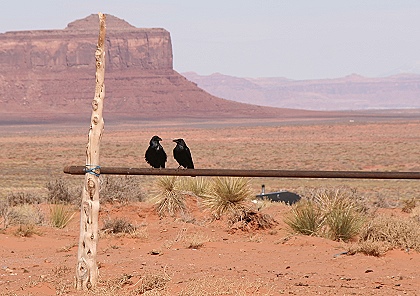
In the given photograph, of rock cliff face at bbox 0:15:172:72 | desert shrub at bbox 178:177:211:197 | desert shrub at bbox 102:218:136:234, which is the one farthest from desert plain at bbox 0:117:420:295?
rock cliff face at bbox 0:15:172:72

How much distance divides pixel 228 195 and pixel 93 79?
160 m

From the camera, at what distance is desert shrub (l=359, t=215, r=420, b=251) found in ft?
37.8

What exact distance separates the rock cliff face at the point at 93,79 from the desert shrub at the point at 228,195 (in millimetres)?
138549

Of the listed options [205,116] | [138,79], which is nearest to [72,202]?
[205,116]

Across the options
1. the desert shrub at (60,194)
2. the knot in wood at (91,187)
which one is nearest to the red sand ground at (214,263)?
the knot in wood at (91,187)

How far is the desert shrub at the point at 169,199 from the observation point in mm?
15703

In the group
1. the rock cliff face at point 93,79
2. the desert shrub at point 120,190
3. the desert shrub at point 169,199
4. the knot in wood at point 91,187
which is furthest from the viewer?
the rock cliff face at point 93,79

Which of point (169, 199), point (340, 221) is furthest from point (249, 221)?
point (169, 199)

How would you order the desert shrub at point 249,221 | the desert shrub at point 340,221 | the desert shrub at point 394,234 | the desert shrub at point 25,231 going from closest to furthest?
the desert shrub at point 394,234 → the desert shrub at point 340,221 → the desert shrub at point 25,231 → the desert shrub at point 249,221

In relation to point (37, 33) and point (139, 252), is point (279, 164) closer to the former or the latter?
point (139, 252)

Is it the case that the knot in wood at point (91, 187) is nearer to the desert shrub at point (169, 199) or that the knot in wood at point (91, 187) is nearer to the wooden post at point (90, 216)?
the wooden post at point (90, 216)

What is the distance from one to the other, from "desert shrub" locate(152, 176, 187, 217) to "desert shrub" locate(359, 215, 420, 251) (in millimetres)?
4607

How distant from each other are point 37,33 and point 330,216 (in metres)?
176

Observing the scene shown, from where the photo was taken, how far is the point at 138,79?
579 ft
